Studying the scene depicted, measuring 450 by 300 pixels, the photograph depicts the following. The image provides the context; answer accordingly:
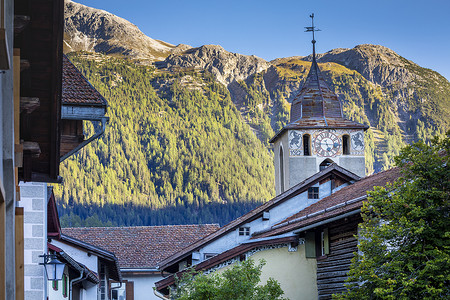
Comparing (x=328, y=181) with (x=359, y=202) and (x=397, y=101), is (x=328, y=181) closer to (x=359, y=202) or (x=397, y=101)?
(x=359, y=202)

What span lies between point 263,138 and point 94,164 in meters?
46.4

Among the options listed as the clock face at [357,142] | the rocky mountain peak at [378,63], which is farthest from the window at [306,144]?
the rocky mountain peak at [378,63]

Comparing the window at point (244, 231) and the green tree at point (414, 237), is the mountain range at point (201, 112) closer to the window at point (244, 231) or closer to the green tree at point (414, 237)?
the window at point (244, 231)

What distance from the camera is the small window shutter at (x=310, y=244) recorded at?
21.6 meters

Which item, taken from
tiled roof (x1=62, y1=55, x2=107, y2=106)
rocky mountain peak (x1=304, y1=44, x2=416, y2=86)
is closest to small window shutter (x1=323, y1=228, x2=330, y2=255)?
tiled roof (x1=62, y1=55, x2=107, y2=106)

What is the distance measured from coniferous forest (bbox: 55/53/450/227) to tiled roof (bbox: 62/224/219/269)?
157ft

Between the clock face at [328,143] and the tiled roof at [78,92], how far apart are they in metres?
27.0

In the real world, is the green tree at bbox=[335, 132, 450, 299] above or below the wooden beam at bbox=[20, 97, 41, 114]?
below

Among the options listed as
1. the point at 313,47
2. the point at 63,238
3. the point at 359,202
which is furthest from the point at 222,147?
the point at 359,202

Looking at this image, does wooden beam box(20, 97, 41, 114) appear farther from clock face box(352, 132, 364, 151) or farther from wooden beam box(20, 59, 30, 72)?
clock face box(352, 132, 364, 151)

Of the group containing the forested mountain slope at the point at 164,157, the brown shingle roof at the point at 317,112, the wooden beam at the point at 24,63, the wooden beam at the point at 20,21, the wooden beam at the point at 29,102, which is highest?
the forested mountain slope at the point at 164,157

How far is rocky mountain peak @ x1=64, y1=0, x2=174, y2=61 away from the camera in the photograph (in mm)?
185875

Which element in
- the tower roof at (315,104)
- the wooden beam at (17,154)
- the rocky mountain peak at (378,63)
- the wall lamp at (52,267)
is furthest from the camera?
the rocky mountain peak at (378,63)

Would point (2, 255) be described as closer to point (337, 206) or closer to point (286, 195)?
point (337, 206)
